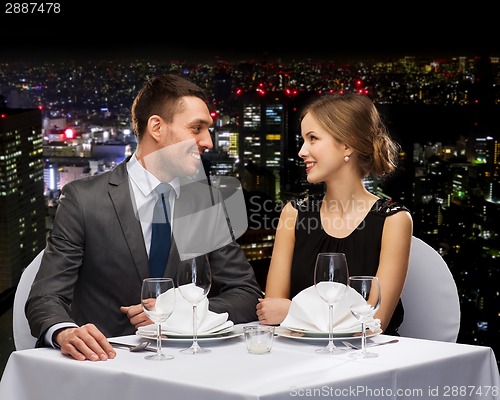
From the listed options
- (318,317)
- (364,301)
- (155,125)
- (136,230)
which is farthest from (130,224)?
(364,301)

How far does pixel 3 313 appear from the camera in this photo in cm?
480

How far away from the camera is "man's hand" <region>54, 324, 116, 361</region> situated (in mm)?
1806

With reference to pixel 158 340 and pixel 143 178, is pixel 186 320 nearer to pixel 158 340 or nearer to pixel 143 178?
pixel 158 340

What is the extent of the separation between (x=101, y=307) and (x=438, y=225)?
282cm

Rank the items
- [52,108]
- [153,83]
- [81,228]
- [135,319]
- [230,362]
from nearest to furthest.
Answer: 1. [230,362]
2. [135,319]
3. [81,228]
4. [153,83]
5. [52,108]

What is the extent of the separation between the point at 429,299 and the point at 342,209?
41 centimetres

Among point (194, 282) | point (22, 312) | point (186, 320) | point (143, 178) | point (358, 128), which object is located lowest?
point (22, 312)

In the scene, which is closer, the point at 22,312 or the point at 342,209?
the point at 22,312

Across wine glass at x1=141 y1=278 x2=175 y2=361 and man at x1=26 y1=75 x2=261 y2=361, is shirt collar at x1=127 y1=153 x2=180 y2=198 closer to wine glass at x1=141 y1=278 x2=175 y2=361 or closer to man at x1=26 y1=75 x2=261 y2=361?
man at x1=26 y1=75 x2=261 y2=361

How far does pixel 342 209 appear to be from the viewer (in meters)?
2.72

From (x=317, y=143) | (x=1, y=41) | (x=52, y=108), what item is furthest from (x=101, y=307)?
(x=1, y=41)

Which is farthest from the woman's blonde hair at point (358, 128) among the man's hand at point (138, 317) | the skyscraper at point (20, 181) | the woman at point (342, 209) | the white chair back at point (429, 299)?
the skyscraper at point (20, 181)

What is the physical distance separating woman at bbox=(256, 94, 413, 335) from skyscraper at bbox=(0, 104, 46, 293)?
2.30 meters

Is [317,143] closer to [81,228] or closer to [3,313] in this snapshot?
[81,228]
